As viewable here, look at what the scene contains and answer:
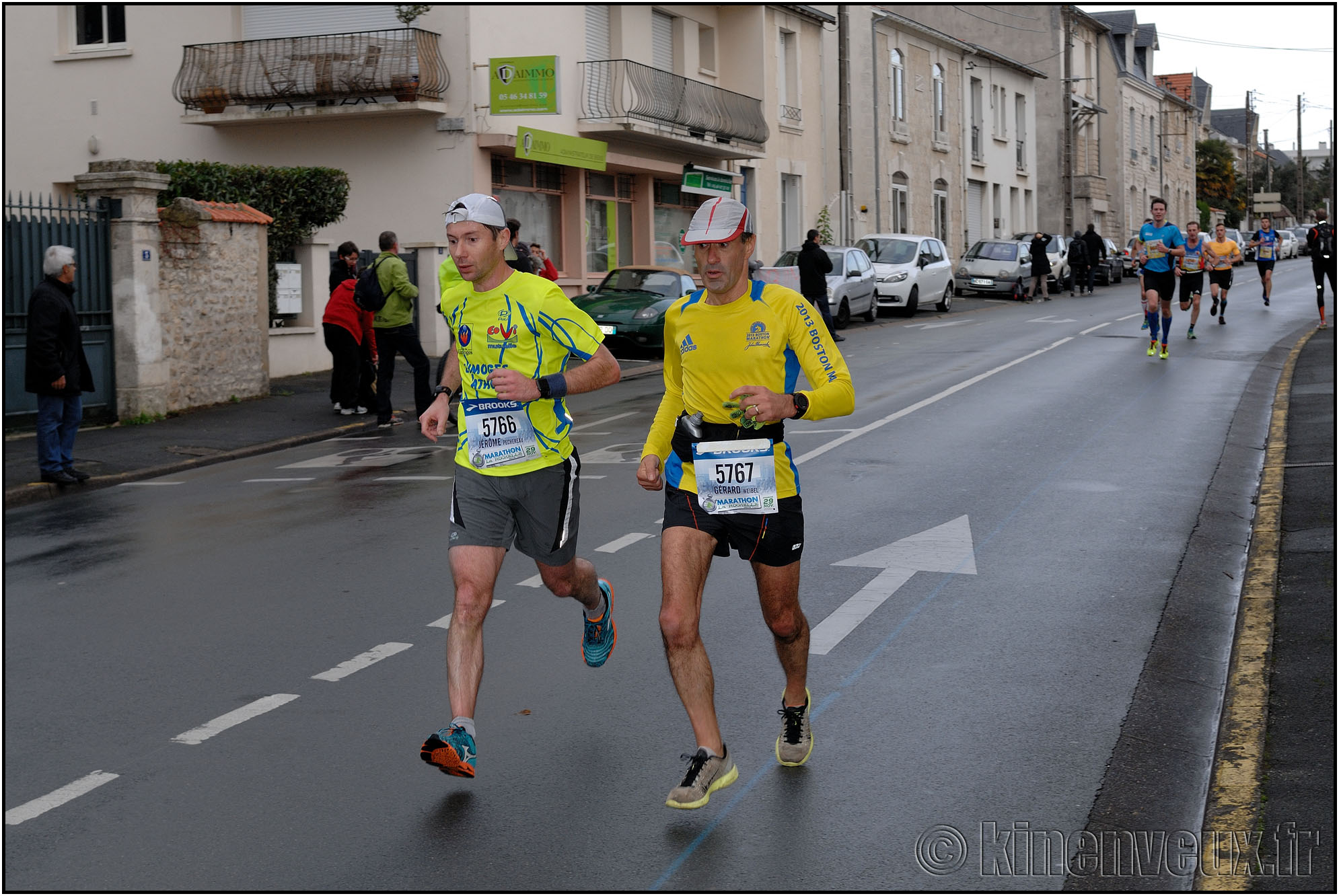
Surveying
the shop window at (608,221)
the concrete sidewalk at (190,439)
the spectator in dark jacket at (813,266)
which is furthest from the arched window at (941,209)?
the concrete sidewalk at (190,439)

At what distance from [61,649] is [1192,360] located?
606 inches

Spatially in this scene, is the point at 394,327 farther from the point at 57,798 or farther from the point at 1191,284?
the point at 1191,284

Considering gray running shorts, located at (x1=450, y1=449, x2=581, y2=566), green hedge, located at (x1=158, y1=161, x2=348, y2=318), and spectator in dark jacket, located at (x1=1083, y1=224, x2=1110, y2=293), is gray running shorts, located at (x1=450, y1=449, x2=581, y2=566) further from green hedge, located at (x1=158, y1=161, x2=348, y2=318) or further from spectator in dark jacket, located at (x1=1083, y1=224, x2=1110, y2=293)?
spectator in dark jacket, located at (x1=1083, y1=224, x2=1110, y2=293)

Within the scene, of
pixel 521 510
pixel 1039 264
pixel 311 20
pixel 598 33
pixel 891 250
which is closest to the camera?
pixel 521 510

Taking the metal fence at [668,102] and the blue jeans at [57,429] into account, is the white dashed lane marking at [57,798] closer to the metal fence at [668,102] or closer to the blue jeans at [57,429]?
the blue jeans at [57,429]

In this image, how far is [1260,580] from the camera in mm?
7395

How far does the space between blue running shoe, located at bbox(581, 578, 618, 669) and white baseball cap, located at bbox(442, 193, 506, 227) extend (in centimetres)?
150

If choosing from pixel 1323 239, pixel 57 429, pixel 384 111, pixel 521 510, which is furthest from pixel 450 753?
pixel 1323 239

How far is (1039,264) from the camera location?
36.5 meters

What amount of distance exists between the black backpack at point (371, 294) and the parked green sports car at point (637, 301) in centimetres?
691

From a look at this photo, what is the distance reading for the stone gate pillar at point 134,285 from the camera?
1588 centimetres

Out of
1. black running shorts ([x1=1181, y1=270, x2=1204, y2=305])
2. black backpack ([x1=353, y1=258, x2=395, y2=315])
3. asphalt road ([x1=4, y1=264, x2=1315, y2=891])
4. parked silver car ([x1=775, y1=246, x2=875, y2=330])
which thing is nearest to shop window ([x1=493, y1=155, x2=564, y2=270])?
parked silver car ([x1=775, y1=246, x2=875, y2=330])

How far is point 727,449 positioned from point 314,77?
21.1m

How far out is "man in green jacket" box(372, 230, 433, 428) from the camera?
14.9m
